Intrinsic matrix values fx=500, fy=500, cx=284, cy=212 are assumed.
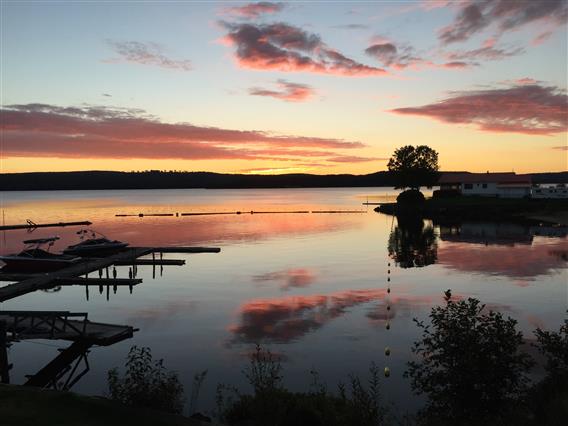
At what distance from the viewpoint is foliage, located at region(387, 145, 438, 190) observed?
13625cm

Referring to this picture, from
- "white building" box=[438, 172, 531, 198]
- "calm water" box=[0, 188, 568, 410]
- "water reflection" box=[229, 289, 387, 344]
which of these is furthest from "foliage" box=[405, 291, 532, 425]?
"white building" box=[438, 172, 531, 198]

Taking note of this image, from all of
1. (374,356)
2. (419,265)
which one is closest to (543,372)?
(374,356)

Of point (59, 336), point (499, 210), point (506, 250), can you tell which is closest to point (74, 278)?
point (59, 336)

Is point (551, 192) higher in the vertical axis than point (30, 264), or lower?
higher

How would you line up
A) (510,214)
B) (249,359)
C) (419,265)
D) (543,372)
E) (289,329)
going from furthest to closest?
(510,214), (419,265), (289,329), (249,359), (543,372)

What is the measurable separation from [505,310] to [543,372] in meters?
11.3

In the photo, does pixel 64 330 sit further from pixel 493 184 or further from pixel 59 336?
pixel 493 184

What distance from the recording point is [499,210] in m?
109

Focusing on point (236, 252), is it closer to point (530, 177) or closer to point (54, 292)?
point (54, 292)

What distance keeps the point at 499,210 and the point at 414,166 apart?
3188 cm

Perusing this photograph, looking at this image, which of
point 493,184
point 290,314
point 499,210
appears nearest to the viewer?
point 290,314

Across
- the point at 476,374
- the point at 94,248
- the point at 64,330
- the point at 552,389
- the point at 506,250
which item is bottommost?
the point at 506,250

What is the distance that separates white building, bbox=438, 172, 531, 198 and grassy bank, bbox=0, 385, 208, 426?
13118 centimetres

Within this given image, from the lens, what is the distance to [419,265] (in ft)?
173
